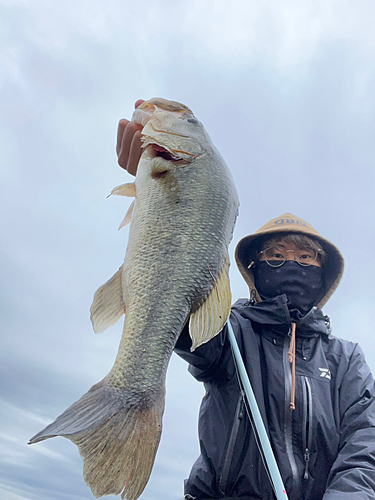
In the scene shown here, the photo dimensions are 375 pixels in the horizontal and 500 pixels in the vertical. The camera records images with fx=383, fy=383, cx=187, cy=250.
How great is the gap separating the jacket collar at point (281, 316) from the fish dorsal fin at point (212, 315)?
113 centimetres

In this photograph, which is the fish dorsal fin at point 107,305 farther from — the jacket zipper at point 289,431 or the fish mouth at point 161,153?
the jacket zipper at point 289,431

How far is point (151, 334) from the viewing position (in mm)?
1663

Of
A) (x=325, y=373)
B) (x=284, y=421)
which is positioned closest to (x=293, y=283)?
(x=325, y=373)

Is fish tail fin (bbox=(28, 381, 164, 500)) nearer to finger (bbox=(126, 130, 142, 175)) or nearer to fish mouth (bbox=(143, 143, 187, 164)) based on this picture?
fish mouth (bbox=(143, 143, 187, 164))

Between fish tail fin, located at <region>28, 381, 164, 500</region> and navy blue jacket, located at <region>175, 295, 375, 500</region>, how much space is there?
590 mm

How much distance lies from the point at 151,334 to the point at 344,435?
1.67 meters

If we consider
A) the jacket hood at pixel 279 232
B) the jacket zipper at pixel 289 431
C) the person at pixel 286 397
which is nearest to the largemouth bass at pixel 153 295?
the person at pixel 286 397

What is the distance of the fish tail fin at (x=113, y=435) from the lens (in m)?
1.35

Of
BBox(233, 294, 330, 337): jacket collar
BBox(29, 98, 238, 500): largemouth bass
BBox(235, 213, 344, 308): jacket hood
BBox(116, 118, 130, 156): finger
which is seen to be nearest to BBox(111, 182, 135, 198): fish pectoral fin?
BBox(29, 98, 238, 500): largemouth bass

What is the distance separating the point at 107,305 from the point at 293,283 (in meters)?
1.72

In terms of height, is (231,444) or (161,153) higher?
(161,153)

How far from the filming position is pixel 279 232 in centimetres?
332

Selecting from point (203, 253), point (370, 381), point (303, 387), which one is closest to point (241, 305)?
point (303, 387)

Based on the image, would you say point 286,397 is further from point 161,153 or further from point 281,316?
point 161,153
